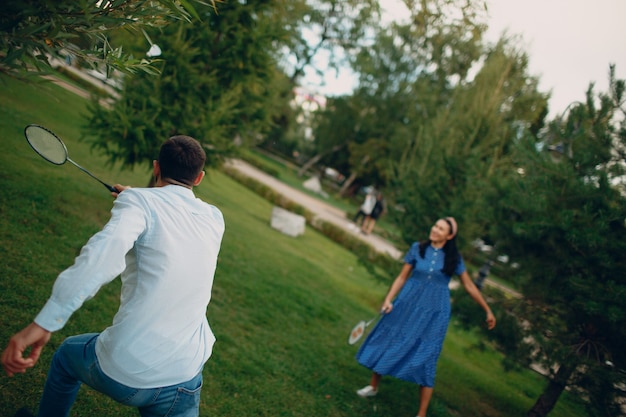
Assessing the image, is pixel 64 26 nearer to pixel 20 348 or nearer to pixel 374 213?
pixel 20 348

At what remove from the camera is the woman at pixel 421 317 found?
5074mm

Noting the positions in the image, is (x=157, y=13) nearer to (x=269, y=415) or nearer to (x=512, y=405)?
(x=269, y=415)

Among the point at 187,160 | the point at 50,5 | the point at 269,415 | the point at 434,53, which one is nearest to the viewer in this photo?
the point at 50,5

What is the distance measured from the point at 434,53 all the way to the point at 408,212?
91.1ft

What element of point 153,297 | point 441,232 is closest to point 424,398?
point 441,232

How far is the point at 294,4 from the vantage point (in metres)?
12.4

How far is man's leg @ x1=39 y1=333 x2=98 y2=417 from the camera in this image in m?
2.24

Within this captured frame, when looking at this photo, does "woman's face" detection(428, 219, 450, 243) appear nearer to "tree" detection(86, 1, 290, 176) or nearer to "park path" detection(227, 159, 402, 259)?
"tree" detection(86, 1, 290, 176)

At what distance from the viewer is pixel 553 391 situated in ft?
19.4

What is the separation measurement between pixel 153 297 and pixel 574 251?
5.25 m

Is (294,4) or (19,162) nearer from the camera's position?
(19,162)

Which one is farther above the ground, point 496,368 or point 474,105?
point 474,105

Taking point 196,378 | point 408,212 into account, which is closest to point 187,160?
point 196,378

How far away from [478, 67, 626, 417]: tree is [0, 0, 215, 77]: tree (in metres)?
4.85
